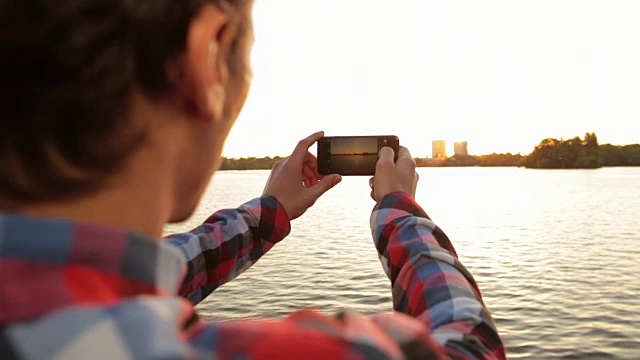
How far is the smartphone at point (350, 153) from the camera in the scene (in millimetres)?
2812

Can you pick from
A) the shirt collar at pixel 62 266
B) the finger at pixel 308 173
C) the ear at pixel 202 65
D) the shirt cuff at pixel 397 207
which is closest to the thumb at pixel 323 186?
the finger at pixel 308 173

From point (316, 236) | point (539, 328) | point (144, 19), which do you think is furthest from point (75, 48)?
point (316, 236)

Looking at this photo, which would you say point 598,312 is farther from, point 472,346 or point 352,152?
point 472,346

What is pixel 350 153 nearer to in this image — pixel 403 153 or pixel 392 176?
pixel 403 153

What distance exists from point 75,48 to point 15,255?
0.24 m

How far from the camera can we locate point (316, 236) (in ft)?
89.2

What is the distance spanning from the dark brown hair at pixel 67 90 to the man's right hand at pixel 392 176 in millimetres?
1221

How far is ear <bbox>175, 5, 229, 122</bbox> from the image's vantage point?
0.83m

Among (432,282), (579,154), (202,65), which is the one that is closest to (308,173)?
(432,282)

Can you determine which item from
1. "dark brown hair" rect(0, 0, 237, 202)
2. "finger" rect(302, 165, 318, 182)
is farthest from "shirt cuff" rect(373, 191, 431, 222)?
"dark brown hair" rect(0, 0, 237, 202)

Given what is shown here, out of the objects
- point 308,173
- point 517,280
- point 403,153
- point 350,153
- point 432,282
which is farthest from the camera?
point 517,280

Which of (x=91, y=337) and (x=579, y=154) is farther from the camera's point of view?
(x=579, y=154)

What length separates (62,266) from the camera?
27.4 inches

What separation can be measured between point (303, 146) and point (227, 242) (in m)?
0.57
